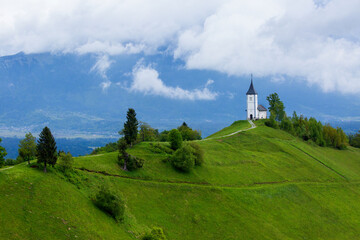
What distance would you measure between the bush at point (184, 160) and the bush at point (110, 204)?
24.1m

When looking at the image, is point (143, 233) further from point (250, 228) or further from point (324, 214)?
point (324, 214)

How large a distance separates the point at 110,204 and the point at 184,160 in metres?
26.5

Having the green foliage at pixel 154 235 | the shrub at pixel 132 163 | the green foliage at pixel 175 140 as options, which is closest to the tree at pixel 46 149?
the shrub at pixel 132 163

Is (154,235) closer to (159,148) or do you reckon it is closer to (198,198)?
(198,198)

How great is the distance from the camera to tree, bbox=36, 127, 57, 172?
47906mm

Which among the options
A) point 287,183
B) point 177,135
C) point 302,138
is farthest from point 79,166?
point 302,138

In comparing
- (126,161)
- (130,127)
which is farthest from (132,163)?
(130,127)

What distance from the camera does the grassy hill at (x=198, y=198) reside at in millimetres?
40894

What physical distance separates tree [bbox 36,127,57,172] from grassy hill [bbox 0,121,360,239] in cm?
201

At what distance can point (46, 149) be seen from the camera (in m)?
48.1

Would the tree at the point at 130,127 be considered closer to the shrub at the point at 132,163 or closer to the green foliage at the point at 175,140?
the shrub at the point at 132,163

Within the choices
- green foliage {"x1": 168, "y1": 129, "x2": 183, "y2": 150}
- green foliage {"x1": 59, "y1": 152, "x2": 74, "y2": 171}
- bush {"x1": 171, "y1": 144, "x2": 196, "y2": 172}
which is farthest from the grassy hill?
green foliage {"x1": 168, "y1": 129, "x2": 183, "y2": 150}

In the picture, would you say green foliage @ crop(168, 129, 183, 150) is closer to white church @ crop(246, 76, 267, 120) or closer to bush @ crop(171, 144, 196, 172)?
bush @ crop(171, 144, 196, 172)

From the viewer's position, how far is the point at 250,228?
191ft
